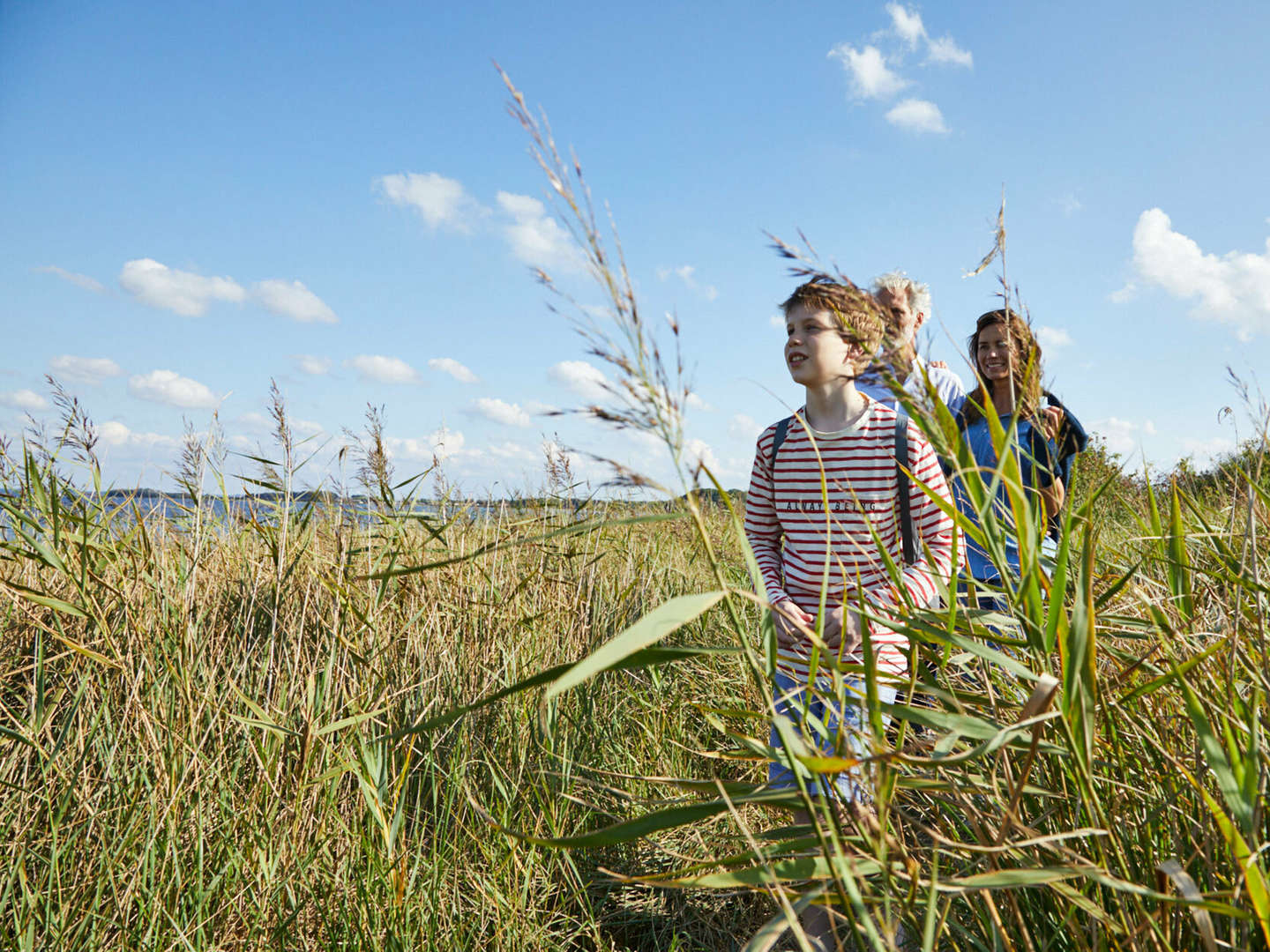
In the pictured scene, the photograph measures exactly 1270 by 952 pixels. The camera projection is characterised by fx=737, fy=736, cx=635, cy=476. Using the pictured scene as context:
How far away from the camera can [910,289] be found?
149 inches

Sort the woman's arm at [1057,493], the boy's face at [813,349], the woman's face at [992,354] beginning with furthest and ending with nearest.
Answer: the woman's face at [992,354] → the boy's face at [813,349] → the woman's arm at [1057,493]

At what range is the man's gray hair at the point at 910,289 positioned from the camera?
339 cm

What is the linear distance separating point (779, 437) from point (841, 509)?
35 centimetres

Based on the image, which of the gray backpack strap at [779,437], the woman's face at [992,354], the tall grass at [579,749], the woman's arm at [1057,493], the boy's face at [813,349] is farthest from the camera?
the woman's face at [992,354]

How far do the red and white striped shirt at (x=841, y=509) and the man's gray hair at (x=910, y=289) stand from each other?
4.02ft

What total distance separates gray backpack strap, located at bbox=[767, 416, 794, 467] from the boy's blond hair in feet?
4.22

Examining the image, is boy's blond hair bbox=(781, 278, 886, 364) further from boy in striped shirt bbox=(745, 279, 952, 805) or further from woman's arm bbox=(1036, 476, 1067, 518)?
boy in striped shirt bbox=(745, 279, 952, 805)

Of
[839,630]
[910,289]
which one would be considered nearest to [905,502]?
[839,630]

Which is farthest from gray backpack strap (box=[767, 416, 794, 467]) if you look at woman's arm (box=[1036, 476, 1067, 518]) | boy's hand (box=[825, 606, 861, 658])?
woman's arm (box=[1036, 476, 1067, 518])

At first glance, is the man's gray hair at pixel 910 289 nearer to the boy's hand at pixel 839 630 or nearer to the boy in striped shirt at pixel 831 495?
the boy in striped shirt at pixel 831 495

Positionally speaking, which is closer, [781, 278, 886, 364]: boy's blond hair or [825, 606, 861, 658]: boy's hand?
[781, 278, 886, 364]: boy's blond hair

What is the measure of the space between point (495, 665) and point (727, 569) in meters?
2.08

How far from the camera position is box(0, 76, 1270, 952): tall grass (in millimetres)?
908

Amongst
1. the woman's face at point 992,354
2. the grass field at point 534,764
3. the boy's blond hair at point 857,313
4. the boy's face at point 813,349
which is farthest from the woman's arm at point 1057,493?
the woman's face at point 992,354
